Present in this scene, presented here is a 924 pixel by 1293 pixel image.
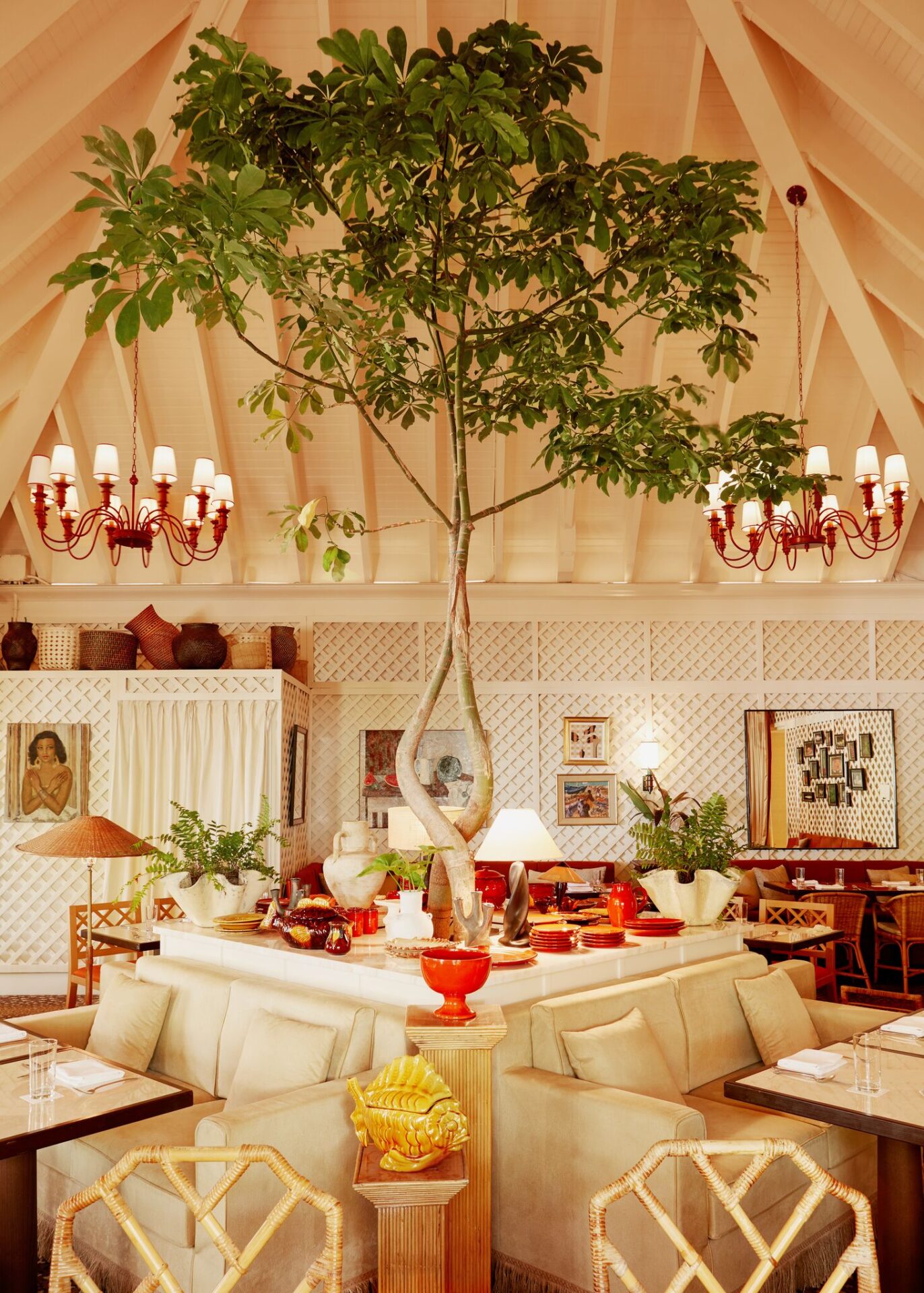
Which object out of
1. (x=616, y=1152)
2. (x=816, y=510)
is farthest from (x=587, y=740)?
(x=616, y=1152)

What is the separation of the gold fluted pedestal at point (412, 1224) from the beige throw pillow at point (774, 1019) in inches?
77.6

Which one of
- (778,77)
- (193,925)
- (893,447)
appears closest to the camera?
(193,925)

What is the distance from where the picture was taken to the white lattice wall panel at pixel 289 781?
315 inches

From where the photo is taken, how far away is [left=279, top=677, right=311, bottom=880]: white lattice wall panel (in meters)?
8.00

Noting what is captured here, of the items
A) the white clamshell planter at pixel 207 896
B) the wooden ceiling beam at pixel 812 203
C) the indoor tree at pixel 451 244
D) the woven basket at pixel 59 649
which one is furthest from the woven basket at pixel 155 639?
the wooden ceiling beam at pixel 812 203

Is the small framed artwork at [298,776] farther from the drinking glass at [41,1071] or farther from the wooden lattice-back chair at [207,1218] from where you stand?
the wooden lattice-back chair at [207,1218]

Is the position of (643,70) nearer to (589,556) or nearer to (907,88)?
(907,88)

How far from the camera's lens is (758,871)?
8586 mm

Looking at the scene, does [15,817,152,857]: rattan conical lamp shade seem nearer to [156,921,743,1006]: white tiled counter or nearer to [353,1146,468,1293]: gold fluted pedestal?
[156,921,743,1006]: white tiled counter

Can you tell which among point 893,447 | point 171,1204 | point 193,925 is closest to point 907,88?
point 893,447

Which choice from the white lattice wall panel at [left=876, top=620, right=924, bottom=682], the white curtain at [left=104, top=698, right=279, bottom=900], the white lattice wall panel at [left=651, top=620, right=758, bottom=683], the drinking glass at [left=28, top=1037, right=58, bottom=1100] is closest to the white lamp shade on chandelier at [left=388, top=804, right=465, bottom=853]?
the drinking glass at [left=28, top=1037, right=58, bottom=1100]

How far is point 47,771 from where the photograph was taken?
317 inches

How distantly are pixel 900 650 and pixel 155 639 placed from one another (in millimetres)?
6791

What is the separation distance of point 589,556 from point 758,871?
3291mm
